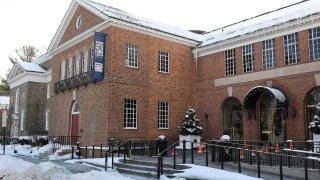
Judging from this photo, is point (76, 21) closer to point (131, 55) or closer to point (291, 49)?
point (131, 55)

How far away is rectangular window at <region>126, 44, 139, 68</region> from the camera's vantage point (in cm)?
2350

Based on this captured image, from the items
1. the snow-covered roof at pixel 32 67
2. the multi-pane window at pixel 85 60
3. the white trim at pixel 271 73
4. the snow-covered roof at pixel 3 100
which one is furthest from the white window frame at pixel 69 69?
the snow-covered roof at pixel 3 100

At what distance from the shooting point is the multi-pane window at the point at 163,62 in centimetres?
2536

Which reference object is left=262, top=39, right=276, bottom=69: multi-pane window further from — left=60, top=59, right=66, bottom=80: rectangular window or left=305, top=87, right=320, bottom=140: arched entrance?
left=60, top=59, right=66, bottom=80: rectangular window

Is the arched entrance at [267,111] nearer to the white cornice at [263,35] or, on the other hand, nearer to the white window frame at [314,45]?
the white window frame at [314,45]

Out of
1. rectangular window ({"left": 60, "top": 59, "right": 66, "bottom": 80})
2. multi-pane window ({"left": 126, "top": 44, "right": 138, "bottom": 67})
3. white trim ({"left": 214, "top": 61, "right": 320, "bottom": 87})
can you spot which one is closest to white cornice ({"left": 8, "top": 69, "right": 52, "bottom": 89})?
rectangular window ({"left": 60, "top": 59, "right": 66, "bottom": 80})

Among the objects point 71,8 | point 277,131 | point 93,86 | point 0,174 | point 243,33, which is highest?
point 71,8

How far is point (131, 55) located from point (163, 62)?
2.96 meters

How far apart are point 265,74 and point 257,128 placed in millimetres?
3468

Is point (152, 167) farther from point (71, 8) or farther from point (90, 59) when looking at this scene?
point (71, 8)

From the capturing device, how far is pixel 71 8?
92.2 feet

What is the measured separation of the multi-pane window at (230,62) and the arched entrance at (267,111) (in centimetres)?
296

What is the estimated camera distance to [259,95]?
22156mm

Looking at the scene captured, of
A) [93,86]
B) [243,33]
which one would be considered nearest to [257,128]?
[243,33]
